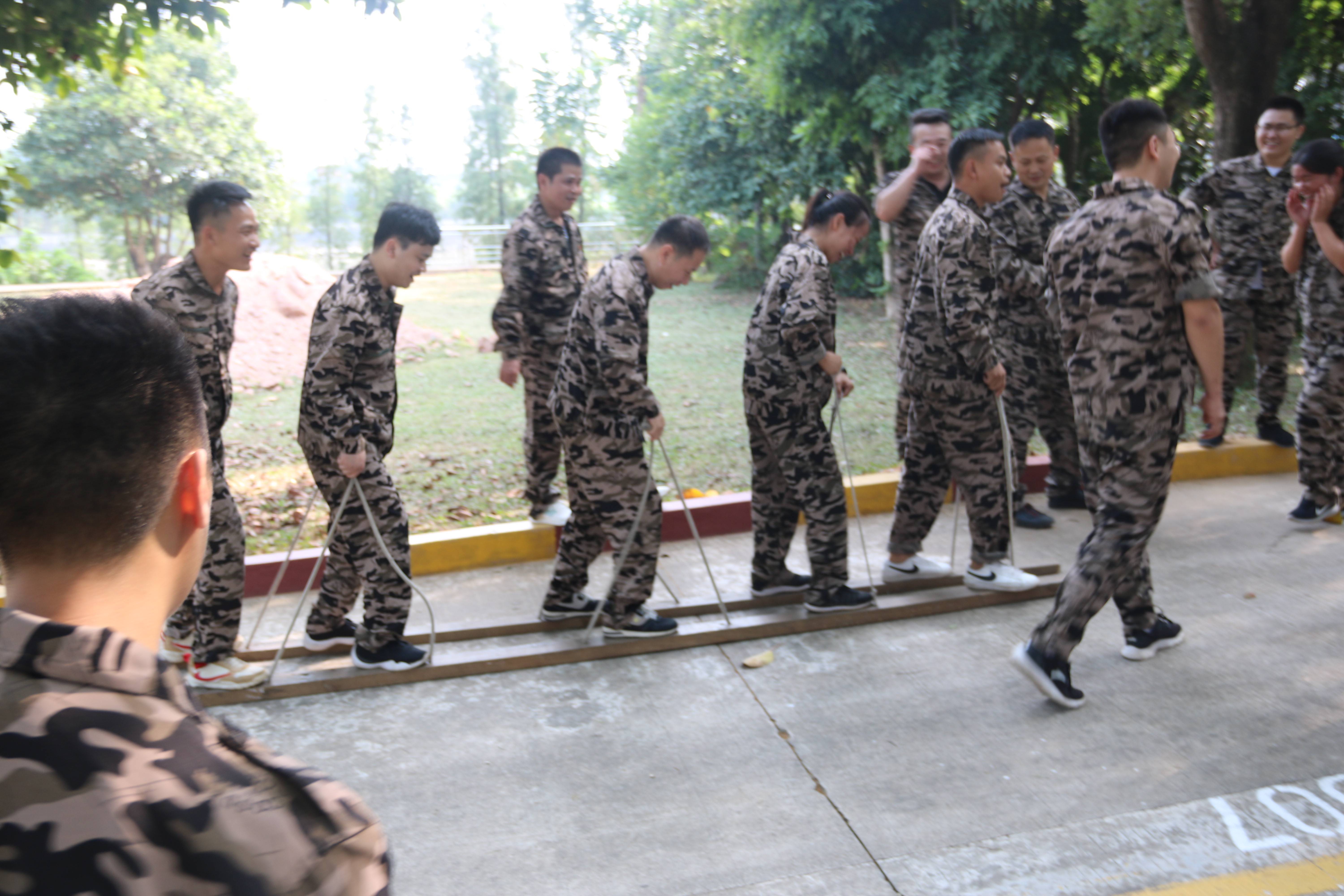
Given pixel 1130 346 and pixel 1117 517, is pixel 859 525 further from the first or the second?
pixel 1130 346

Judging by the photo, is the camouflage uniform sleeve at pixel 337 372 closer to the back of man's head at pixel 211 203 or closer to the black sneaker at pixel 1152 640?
the back of man's head at pixel 211 203

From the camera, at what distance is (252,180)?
2008cm

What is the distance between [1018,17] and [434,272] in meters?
20.8

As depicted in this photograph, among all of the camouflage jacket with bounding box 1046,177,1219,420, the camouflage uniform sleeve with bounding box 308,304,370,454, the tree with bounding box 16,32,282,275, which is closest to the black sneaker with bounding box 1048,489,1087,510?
the camouflage jacket with bounding box 1046,177,1219,420

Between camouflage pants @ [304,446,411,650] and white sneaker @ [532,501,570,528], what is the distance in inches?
64.1

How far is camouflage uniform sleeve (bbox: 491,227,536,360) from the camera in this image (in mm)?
6023

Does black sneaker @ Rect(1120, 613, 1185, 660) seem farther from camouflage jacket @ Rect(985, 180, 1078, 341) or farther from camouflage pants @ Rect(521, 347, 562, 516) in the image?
camouflage pants @ Rect(521, 347, 562, 516)

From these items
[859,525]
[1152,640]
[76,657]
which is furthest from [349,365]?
[1152,640]

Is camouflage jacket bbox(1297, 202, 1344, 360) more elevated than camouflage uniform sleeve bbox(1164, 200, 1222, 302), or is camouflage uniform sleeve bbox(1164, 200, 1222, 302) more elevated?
camouflage uniform sleeve bbox(1164, 200, 1222, 302)

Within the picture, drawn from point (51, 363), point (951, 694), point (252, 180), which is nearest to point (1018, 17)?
point (951, 694)

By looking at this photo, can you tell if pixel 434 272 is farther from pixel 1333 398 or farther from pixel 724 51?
pixel 1333 398

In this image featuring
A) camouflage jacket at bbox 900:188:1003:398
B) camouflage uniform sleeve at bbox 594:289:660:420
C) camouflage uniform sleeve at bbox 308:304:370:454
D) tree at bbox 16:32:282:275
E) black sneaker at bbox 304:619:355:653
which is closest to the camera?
camouflage uniform sleeve at bbox 308:304:370:454

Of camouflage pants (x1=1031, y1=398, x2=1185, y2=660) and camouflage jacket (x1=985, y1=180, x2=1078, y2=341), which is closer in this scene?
camouflage pants (x1=1031, y1=398, x2=1185, y2=660)

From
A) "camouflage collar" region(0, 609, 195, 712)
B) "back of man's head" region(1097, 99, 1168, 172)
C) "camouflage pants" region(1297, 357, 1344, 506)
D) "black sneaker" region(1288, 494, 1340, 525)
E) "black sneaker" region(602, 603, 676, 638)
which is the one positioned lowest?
"black sneaker" region(602, 603, 676, 638)
